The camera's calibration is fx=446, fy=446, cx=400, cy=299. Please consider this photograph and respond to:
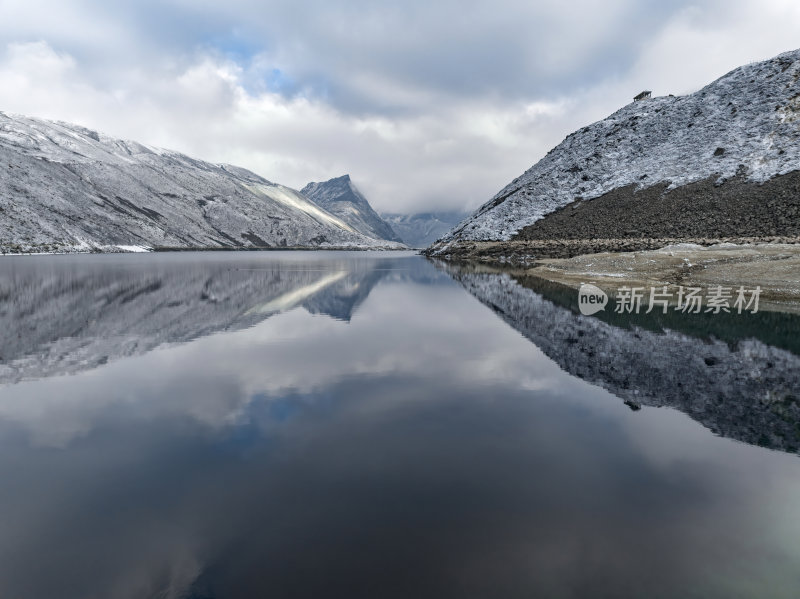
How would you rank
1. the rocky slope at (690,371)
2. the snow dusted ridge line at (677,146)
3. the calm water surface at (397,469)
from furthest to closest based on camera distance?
the snow dusted ridge line at (677,146)
the rocky slope at (690,371)
the calm water surface at (397,469)

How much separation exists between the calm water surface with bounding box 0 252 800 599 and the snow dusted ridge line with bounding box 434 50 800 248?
135 m

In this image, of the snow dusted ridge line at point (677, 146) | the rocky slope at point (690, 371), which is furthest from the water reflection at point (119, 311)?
the snow dusted ridge line at point (677, 146)

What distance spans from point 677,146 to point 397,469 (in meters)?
178

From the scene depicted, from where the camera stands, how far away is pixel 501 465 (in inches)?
535

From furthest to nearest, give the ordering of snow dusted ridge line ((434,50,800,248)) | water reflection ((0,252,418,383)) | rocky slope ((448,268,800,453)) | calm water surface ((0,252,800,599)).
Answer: snow dusted ridge line ((434,50,800,248))
water reflection ((0,252,418,383))
rocky slope ((448,268,800,453))
calm water surface ((0,252,800,599))

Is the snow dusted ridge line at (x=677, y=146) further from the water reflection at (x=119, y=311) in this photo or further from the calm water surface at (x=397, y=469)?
the calm water surface at (x=397, y=469)

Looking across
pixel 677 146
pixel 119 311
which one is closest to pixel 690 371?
pixel 119 311

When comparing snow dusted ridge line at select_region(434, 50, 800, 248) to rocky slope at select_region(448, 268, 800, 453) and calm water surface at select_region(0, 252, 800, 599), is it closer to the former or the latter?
rocky slope at select_region(448, 268, 800, 453)

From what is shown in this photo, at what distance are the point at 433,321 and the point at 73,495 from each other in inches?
1253

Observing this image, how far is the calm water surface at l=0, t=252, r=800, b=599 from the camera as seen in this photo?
8914 mm

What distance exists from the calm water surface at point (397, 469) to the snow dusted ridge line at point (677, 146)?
13498 cm

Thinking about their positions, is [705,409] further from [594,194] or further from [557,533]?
[594,194]

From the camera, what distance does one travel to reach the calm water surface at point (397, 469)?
8.91 meters

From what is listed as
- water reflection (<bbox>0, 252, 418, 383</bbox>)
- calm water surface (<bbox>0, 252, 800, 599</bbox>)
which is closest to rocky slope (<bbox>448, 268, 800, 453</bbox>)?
calm water surface (<bbox>0, 252, 800, 599</bbox>)
